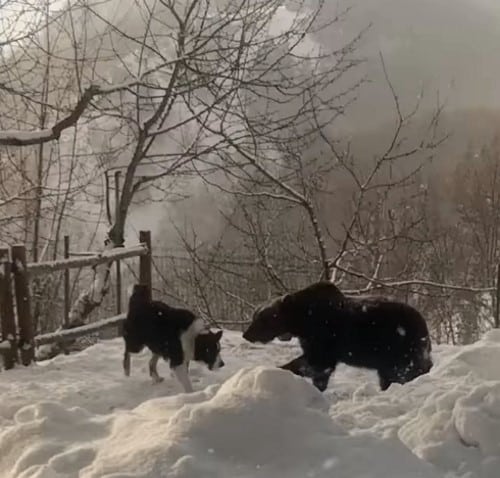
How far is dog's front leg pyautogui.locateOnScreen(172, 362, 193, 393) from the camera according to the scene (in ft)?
21.4

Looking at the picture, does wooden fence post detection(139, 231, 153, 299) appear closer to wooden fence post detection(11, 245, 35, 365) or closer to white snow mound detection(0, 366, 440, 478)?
wooden fence post detection(11, 245, 35, 365)

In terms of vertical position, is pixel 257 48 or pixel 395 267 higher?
pixel 257 48

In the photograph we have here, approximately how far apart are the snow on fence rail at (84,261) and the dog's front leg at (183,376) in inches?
91.2

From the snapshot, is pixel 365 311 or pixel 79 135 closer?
pixel 365 311

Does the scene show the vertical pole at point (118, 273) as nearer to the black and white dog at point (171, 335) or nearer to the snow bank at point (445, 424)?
the black and white dog at point (171, 335)

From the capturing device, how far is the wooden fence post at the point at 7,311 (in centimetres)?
772

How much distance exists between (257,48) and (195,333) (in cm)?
556

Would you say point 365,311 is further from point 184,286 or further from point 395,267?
point 395,267

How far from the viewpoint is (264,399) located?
3492 millimetres

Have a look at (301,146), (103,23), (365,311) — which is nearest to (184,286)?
(301,146)

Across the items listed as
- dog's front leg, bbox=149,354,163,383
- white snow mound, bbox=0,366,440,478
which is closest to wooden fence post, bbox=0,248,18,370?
dog's front leg, bbox=149,354,163,383

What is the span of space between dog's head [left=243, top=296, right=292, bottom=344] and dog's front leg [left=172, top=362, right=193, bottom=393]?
2.14 feet

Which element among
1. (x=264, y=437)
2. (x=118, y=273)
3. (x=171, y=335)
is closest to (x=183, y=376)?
(x=171, y=335)

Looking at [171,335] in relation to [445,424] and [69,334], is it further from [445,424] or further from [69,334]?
[445,424]
